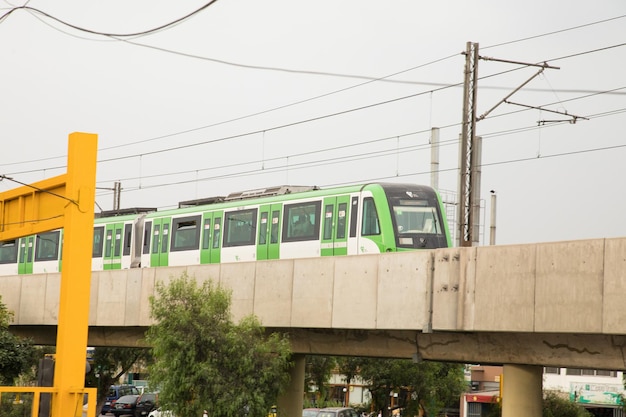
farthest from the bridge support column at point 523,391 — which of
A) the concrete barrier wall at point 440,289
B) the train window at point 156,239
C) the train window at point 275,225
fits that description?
the train window at point 156,239

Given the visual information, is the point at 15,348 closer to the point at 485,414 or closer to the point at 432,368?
the point at 432,368

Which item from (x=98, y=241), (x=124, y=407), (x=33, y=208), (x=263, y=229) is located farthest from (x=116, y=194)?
(x=33, y=208)

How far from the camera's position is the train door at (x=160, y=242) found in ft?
109

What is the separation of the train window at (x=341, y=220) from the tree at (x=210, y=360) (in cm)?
533

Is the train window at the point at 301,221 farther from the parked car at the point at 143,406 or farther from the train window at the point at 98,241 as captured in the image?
the parked car at the point at 143,406

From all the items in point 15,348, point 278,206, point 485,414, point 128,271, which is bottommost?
point 485,414

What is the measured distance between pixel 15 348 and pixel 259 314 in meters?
10.8

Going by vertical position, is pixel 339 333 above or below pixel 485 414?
above

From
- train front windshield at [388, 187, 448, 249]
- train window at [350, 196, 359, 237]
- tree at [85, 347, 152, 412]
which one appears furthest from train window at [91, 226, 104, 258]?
train front windshield at [388, 187, 448, 249]

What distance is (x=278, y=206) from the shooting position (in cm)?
2911

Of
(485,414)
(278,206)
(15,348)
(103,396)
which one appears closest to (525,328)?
(278,206)

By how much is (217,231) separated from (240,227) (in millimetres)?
1204

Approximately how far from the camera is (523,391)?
1914 cm

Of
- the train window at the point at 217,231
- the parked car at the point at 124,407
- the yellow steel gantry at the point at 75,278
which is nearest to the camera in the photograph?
the yellow steel gantry at the point at 75,278
